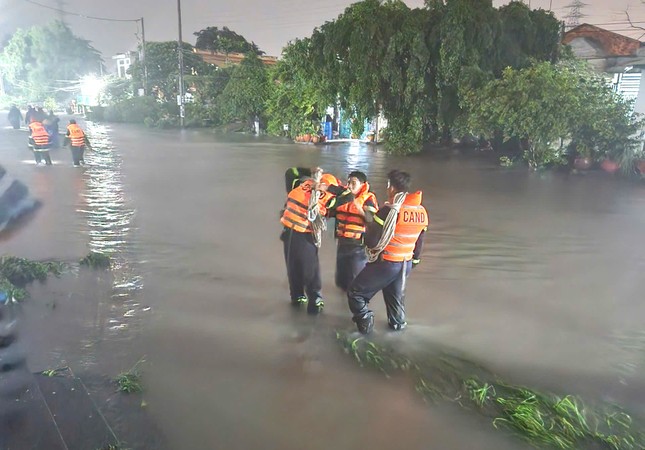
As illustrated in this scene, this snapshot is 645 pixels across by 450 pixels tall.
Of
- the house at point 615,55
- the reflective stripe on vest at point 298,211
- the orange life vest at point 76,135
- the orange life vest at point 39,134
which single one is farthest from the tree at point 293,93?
the house at point 615,55

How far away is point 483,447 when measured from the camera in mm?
2854

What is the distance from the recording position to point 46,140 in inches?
228

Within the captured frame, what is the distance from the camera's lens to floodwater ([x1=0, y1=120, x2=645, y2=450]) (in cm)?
310

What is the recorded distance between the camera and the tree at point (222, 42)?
5598 millimetres

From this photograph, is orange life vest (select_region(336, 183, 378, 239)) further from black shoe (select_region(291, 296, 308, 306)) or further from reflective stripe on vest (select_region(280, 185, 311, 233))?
black shoe (select_region(291, 296, 308, 306))

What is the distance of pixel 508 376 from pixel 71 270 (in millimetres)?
4555

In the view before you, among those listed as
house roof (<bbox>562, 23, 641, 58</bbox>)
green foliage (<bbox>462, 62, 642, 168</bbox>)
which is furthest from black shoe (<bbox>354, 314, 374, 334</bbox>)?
house roof (<bbox>562, 23, 641, 58</bbox>)

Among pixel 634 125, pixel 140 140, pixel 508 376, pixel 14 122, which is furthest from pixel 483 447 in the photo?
pixel 634 125

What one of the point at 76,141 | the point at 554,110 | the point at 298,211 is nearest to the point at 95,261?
the point at 76,141

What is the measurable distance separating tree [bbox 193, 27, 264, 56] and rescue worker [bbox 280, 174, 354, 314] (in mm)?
2563

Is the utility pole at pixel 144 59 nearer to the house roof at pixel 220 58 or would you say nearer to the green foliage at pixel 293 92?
the house roof at pixel 220 58

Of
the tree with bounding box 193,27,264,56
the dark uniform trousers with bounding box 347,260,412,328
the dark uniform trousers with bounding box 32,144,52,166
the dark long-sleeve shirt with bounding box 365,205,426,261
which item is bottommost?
the dark uniform trousers with bounding box 347,260,412,328

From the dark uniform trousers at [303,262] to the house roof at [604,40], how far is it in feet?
39.2

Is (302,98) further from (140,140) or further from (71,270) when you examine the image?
(71,270)
